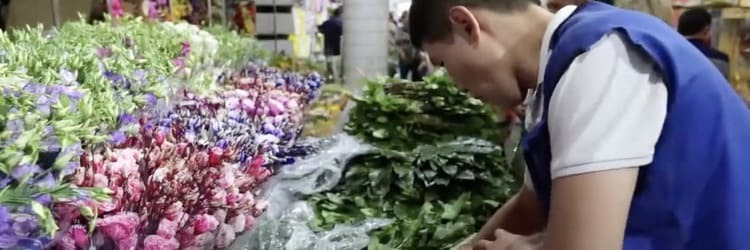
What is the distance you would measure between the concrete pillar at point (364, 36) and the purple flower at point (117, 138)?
3.94m

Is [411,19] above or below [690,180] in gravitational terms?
above

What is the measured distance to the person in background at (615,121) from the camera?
1.06 metres

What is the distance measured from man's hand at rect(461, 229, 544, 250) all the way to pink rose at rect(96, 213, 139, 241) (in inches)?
21.9

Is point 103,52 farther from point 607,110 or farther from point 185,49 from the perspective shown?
point 607,110

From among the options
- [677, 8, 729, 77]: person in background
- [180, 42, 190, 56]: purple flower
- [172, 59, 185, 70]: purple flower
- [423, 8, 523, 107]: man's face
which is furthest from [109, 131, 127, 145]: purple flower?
[677, 8, 729, 77]: person in background

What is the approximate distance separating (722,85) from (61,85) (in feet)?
3.13

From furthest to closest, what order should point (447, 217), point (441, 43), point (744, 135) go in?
point (447, 217)
point (441, 43)
point (744, 135)

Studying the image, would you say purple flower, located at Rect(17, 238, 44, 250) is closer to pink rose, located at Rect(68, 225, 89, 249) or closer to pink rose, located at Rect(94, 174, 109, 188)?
pink rose, located at Rect(68, 225, 89, 249)

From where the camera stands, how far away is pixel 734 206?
1183 mm

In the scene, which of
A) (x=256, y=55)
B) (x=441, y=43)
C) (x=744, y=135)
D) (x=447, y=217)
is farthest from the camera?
(x=256, y=55)

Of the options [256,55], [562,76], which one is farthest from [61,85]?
[256,55]

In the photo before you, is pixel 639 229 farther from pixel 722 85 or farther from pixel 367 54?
pixel 367 54

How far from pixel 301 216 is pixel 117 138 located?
0.84 m

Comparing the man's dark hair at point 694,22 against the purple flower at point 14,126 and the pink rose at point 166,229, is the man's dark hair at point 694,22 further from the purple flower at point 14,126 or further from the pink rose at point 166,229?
the purple flower at point 14,126
